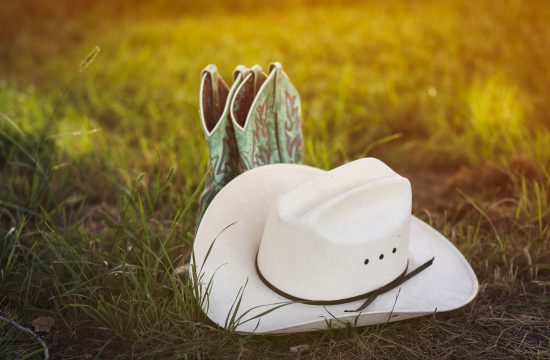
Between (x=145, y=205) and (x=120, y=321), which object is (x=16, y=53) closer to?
(x=145, y=205)

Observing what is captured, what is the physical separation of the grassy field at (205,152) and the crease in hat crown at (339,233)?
0.71ft

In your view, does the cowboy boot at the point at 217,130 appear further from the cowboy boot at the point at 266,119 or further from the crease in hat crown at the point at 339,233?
the crease in hat crown at the point at 339,233

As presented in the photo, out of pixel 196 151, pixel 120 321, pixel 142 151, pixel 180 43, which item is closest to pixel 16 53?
pixel 180 43

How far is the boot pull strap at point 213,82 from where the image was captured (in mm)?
2131

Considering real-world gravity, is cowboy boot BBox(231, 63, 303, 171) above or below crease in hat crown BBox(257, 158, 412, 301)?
above

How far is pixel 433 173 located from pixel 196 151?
1.16 meters

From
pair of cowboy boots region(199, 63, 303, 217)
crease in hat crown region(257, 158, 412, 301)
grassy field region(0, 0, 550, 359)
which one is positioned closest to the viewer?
crease in hat crown region(257, 158, 412, 301)

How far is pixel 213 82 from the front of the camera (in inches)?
84.4

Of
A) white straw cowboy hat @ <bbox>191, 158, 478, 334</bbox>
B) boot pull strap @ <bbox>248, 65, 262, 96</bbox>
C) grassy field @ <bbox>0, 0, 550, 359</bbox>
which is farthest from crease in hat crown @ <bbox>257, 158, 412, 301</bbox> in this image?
boot pull strap @ <bbox>248, 65, 262, 96</bbox>

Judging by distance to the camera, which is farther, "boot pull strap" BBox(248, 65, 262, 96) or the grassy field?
"boot pull strap" BBox(248, 65, 262, 96)

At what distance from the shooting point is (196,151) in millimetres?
2973

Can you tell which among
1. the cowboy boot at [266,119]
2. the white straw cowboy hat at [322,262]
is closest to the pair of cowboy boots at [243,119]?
the cowboy boot at [266,119]

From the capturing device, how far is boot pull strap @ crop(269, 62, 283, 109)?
2082 millimetres

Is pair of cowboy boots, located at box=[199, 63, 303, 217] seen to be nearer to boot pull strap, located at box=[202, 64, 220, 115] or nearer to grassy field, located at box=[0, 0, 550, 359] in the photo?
boot pull strap, located at box=[202, 64, 220, 115]
